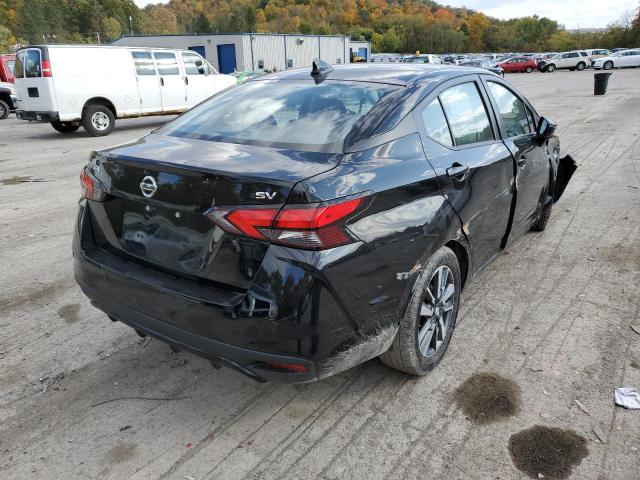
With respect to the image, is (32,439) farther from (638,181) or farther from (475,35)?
(475,35)

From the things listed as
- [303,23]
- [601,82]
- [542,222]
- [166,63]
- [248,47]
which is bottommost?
[542,222]

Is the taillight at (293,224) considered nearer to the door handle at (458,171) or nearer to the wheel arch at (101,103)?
the door handle at (458,171)

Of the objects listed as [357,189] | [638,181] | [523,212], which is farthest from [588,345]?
[638,181]

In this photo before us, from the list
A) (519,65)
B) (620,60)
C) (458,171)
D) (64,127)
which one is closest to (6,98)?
(64,127)

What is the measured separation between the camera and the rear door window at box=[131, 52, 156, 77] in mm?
13086

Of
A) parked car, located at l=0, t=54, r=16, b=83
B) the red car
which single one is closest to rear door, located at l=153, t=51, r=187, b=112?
parked car, located at l=0, t=54, r=16, b=83

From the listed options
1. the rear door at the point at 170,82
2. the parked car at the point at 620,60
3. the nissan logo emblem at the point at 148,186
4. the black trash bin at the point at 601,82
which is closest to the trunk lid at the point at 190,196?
the nissan logo emblem at the point at 148,186

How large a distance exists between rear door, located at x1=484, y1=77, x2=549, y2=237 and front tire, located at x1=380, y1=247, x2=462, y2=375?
122 cm

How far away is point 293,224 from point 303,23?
127m

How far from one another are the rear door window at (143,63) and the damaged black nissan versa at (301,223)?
11.1 m

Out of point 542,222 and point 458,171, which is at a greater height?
point 458,171

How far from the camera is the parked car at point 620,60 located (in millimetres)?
45159

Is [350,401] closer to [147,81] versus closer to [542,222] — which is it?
Answer: [542,222]

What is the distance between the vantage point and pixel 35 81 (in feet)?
38.7
